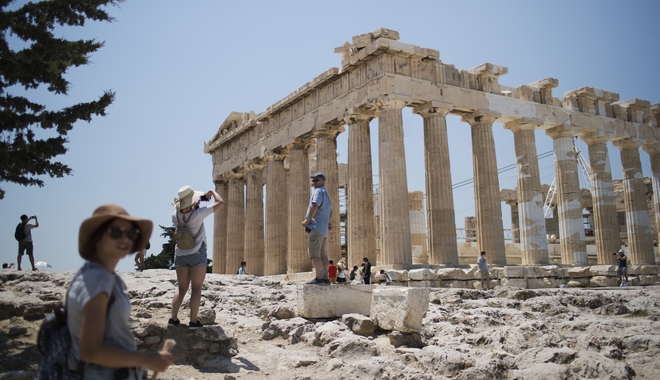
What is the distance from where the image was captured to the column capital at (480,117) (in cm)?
2577

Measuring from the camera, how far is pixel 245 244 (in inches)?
1328

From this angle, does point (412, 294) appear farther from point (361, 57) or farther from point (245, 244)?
point (245, 244)

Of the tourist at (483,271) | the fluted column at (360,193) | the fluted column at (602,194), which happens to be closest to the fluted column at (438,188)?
the fluted column at (360,193)

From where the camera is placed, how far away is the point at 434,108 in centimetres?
2442

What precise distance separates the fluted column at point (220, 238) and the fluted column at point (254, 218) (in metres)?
4.29

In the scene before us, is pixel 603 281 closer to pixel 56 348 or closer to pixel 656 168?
pixel 656 168

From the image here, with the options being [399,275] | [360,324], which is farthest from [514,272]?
[360,324]

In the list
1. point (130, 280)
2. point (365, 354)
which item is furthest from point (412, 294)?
point (130, 280)

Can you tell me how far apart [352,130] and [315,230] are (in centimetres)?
1572

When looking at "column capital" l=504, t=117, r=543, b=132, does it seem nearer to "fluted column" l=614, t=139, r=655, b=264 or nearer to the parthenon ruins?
the parthenon ruins

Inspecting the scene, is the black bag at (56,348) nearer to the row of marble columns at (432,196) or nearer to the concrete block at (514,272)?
the concrete block at (514,272)

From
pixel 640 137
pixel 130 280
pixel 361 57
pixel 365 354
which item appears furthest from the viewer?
pixel 640 137

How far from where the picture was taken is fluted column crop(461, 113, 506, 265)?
25.2 m

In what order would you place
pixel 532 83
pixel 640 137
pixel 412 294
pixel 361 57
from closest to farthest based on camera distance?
pixel 412 294, pixel 361 57, pixel 532 83, pixel 640 137
